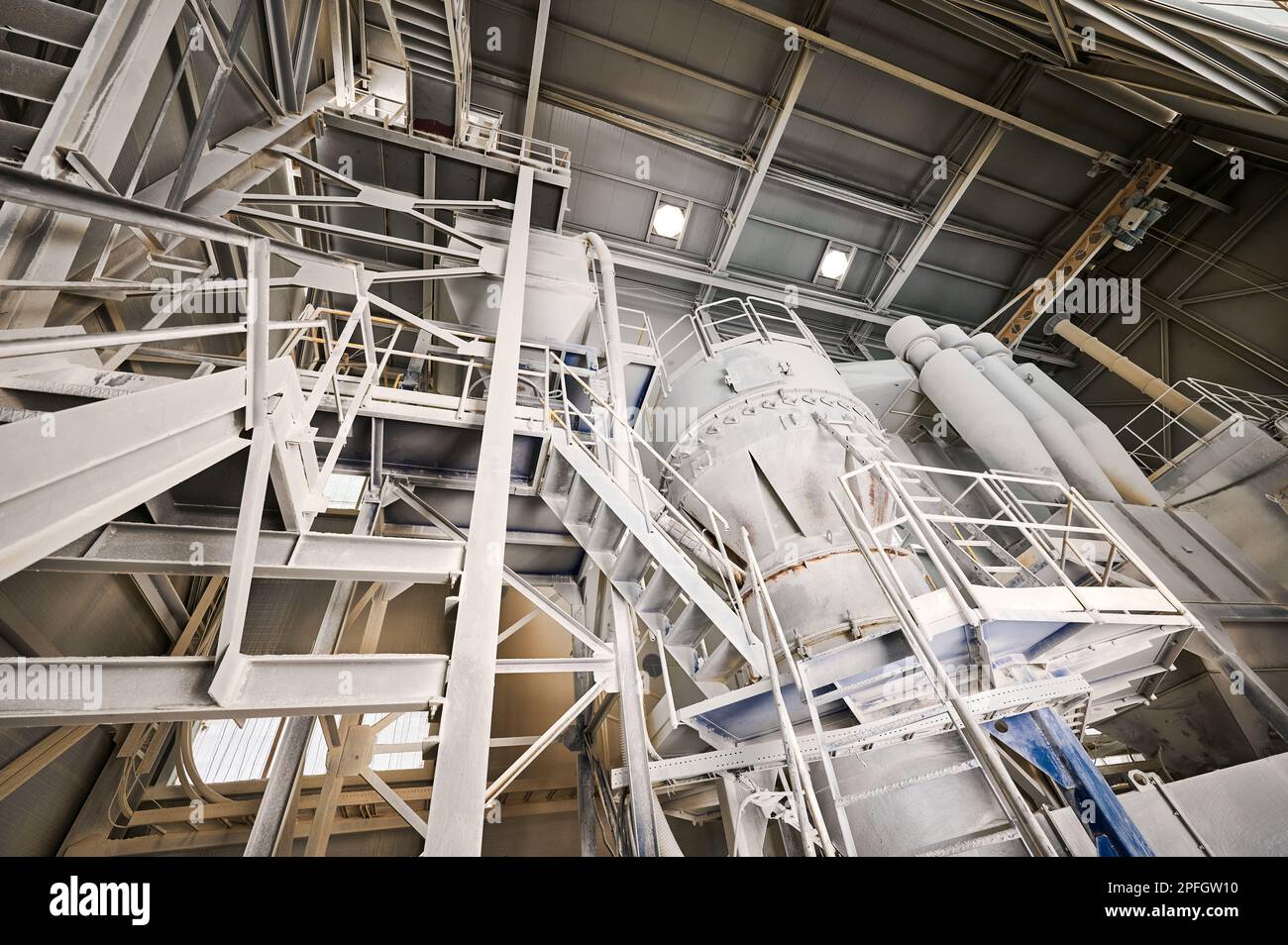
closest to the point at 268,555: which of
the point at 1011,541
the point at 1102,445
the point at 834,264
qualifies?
the point at 1011,541

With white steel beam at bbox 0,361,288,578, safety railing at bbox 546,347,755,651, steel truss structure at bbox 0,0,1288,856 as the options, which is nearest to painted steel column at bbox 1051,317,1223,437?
steel truss structure at bbox 0,0,1288,856

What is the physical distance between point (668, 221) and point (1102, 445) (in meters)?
10.5

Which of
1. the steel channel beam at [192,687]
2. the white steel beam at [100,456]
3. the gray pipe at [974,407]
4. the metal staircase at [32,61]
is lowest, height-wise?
the steel channel beam at [192,687]

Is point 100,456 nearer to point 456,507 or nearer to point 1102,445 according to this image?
point 456,507

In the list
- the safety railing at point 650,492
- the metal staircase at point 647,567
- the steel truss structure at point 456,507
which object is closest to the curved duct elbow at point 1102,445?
the steel truss structure at point 456,507

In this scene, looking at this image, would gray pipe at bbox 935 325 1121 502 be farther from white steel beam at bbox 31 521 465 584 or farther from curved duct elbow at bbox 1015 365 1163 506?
white steel beam at bbox 31 521 465 584

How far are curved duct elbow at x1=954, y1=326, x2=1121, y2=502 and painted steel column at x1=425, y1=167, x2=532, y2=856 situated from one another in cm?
1004

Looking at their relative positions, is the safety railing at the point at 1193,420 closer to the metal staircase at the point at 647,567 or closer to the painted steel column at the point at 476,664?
the metal staircase at the point at 647,567

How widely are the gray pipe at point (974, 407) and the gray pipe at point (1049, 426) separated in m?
0.34

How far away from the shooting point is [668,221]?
490 inches

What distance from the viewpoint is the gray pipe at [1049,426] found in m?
8.77

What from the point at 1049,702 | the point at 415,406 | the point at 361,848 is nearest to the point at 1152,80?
the point at 1049,702

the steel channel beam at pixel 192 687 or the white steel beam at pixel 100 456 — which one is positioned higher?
the white steel beam at pixel 100 456

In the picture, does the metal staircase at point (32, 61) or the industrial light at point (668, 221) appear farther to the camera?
the industrial light at point (668, 221)
